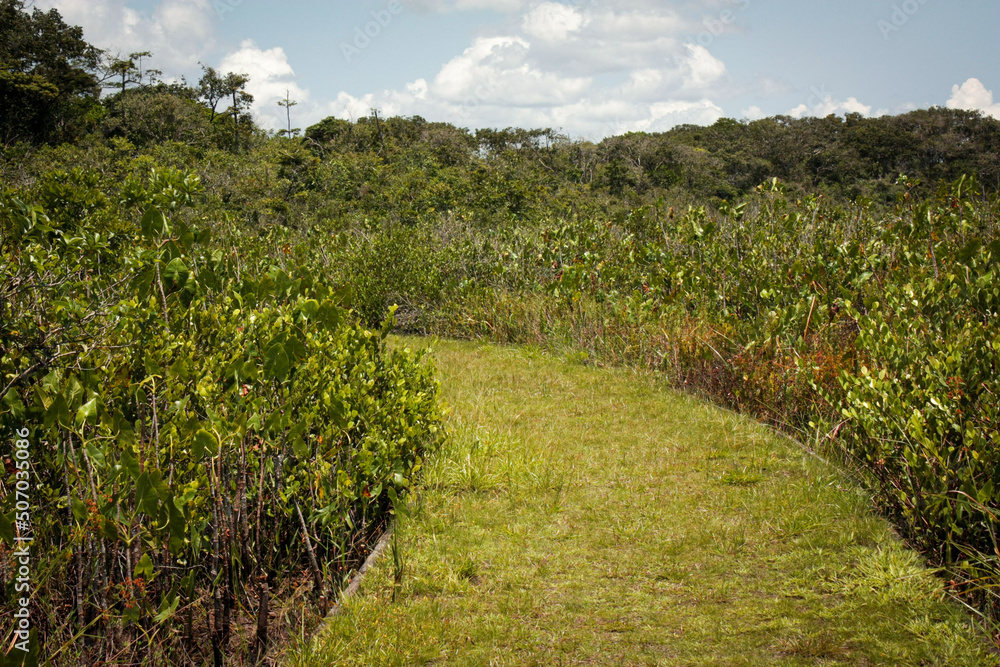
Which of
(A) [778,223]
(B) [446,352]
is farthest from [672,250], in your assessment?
(B) [446,352]

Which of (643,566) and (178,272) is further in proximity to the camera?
(643,566)

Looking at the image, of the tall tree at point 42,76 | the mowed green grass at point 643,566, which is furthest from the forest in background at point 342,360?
the tall tree at point 42,76

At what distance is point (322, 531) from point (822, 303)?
4280 mm

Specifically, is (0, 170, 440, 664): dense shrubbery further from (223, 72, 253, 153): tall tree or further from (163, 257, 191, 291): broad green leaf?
(223, 72, 253, 153): tall tree

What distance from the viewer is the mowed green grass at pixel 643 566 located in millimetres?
2721

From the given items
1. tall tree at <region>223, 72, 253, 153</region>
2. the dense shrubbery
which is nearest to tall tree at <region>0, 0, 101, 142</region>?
tall tree at <region>223, 72, 253, 153</region>

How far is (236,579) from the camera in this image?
277 cm

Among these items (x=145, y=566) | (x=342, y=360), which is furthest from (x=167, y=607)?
(x=342, y=360)

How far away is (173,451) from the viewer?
2.45 meters

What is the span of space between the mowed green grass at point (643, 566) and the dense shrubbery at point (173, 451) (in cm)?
41

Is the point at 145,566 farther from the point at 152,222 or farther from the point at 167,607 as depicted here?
the point at 152,222

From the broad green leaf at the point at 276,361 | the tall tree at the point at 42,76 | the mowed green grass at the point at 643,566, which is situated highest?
the tall tree at the point at 42,76

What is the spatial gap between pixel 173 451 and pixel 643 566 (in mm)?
2199

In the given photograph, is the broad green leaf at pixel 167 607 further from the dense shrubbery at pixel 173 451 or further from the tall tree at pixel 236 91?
the tall tree at pixel 236 91
